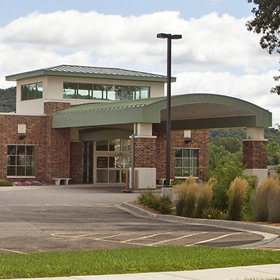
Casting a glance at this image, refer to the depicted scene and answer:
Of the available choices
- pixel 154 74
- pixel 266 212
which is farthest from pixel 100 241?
pixel 154 74

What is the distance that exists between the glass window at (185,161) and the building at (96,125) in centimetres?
8

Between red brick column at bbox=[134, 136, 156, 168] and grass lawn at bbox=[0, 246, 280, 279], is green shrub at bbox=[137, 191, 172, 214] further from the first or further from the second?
grass lawn at bbox=[0, 246, 280, 279]

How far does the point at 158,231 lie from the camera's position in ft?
50.7

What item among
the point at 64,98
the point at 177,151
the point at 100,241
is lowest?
the point at 100,241

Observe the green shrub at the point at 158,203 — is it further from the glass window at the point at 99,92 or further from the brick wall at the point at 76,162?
the glass window at the point at 99,92

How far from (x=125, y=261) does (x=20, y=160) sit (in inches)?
1189

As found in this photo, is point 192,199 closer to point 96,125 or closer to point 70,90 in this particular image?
point 96,125

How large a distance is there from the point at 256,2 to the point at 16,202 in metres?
12.8

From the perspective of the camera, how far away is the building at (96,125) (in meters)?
34.1

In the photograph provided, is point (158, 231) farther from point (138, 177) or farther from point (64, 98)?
point (64, 98)

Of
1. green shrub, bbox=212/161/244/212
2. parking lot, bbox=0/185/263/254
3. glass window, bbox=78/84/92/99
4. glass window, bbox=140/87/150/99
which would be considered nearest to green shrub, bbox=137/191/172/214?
parking lot, bbox=0/185/263/254

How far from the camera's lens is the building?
112ft

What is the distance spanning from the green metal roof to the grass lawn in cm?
2907

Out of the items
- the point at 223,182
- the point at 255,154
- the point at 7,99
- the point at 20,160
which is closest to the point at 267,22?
the point at 223,182
